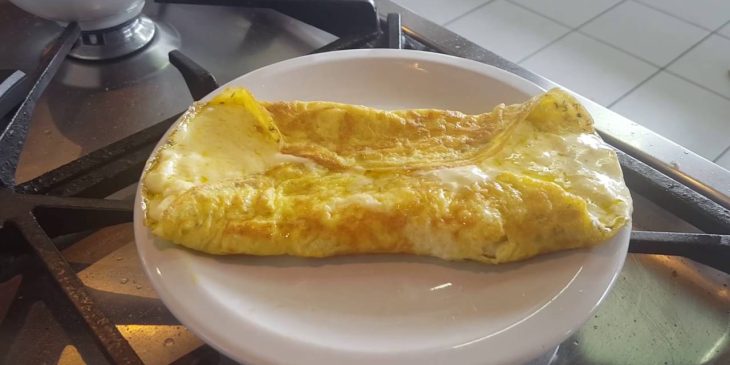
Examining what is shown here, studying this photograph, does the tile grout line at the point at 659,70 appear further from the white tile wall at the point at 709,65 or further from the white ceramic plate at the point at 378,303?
the white ceramic plate at the point at 378,303

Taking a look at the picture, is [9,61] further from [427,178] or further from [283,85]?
[427,178]

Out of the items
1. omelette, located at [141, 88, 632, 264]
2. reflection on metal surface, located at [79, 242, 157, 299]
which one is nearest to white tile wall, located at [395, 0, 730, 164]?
omelette, located at [141, 88, 632, 264]

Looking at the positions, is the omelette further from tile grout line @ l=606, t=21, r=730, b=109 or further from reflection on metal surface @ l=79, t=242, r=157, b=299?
tile grout line @ l=606, t=21, r=730, b=109

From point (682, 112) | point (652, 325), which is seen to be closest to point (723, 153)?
point (682, 112)

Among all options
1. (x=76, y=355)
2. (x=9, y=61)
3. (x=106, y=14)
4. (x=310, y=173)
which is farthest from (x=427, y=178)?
(x=9, y=61)

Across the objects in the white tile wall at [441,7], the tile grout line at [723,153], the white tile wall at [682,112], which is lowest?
the tile grout line at [723,153]

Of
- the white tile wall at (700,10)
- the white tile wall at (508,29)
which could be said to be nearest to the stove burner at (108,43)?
the white tile wall at (508,29)
